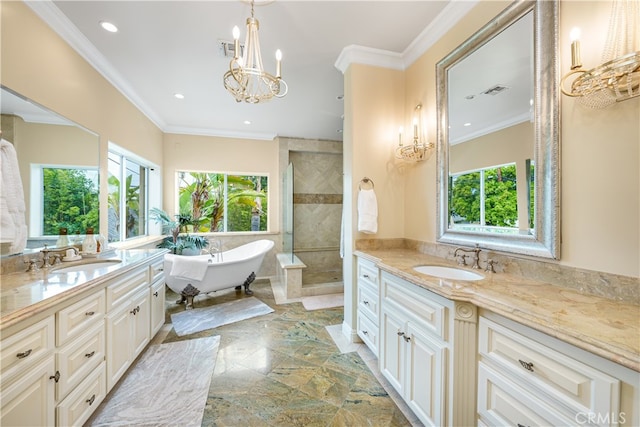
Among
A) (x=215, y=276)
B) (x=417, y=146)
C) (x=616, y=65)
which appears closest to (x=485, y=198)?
(x=417, y=146)

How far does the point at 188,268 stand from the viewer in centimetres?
314

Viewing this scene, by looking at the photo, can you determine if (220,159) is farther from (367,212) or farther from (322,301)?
(367,212)

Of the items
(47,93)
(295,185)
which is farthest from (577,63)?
(295,185)

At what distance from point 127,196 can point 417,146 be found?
394cm

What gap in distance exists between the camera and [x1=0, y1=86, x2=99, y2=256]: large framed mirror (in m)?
1.66

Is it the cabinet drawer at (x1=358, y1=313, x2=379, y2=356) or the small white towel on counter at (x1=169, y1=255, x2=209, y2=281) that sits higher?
the small white towel on counter at (x1=169, y1=255, x2=209, y2=281)

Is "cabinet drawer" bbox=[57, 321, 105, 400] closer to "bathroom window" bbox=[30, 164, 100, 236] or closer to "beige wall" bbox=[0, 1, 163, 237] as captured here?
"bathroom window" bbox=[30, 164, 100, 236]

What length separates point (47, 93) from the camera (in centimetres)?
184

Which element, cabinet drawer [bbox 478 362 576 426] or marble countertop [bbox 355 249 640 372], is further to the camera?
cabinet drawer [bbox 478 362 576 426]

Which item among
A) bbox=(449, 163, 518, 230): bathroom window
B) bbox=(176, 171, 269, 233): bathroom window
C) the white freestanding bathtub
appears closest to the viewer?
bbox=(449, 163, 518, 230): bathroom window

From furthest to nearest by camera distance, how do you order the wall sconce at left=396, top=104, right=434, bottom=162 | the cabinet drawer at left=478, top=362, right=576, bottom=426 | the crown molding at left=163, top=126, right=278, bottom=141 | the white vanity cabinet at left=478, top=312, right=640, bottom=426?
the crown molding at left=163, top=126, right=278, bottom=141 < the wall sconce at left=396, top=104, right=434, bottom=162 < the cabinet drawer at left=478, top=362, right=576, bottom=426 < the white vanity cabinet at left=478, top=312, right=640, bottom=426

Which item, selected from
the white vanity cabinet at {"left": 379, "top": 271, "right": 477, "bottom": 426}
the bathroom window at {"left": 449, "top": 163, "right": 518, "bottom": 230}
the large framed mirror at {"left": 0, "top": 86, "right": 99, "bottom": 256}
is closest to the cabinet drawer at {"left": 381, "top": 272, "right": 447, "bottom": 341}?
the white vanity cabinet at {"left": 379, "top": 271, "right": 477, "bottom": 426}

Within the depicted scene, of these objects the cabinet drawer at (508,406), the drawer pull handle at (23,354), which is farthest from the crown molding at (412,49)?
the drawer pull handle at (23,354)

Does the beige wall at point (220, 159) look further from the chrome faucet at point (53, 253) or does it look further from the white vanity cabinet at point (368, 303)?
the white vanity cabinet at point (368, 303)
